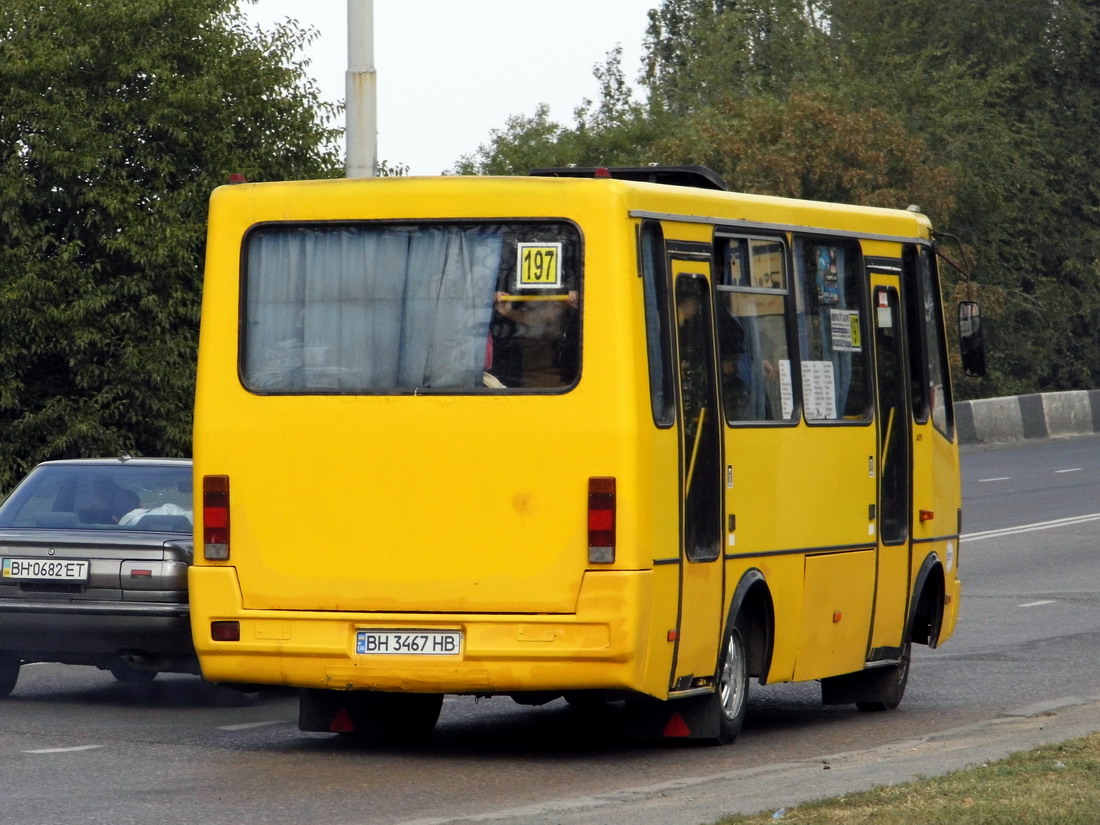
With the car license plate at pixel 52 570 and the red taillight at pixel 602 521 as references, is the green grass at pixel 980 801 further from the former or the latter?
the car license plate at pixel 52 570

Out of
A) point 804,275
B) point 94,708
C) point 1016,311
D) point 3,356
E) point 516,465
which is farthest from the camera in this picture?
point 1016,311

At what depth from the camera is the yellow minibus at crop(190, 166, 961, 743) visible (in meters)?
9.36

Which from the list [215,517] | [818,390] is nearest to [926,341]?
[818,390]

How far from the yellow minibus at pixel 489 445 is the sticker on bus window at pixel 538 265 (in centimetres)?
1

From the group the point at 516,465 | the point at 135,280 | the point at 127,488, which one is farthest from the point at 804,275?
the point at 135,280

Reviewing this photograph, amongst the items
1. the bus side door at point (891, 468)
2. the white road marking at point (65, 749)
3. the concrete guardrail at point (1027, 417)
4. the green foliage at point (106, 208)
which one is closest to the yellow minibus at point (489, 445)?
the white road marking at point (65, 749)

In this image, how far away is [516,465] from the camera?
9.45 m

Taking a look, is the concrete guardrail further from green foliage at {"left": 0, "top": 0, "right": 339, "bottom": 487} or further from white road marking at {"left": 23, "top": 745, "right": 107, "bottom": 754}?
white road marking at {"left": 23, "top": 745, "right": 107, "bottom": 754}

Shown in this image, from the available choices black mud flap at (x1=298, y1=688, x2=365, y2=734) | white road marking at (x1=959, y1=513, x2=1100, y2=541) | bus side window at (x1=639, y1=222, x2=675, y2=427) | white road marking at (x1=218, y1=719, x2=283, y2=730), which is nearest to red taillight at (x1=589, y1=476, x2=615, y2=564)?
bus side window at (x1=639, y1=222, x2=675, y2=427)

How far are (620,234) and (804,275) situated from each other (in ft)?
6.65

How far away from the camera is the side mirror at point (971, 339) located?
41.8 ft

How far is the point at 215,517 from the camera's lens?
388 inches

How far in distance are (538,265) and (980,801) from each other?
10.7ft

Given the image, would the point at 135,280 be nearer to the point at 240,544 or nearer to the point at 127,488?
the point at 127,488
